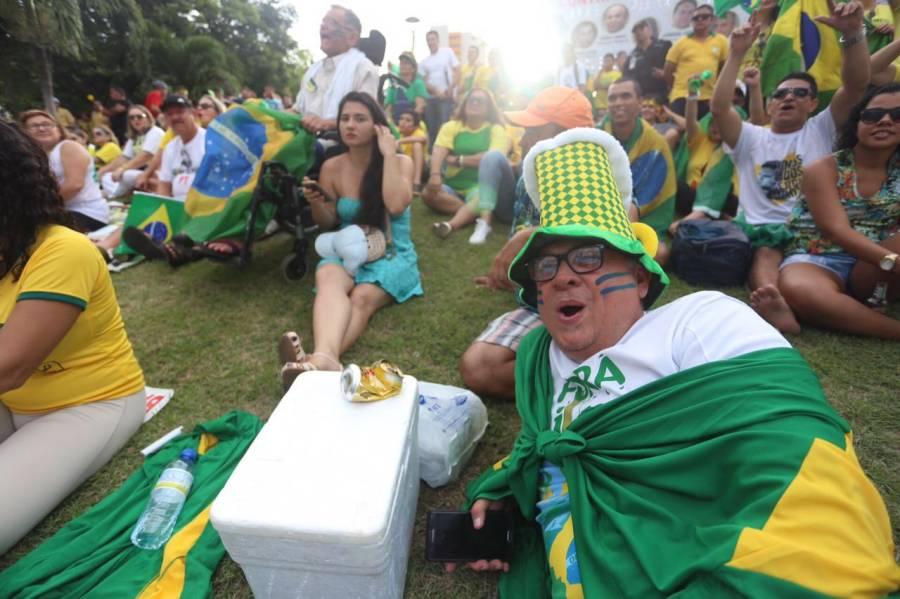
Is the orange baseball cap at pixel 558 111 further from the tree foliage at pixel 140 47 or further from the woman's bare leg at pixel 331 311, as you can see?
the tree foliage at pixel 140 47

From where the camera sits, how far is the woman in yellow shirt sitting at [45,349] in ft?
5.32

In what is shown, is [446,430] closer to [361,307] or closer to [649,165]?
[361,307]

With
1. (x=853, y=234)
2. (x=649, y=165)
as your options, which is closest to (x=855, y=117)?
(x=853, y=234)

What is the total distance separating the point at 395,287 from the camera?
3.35 m

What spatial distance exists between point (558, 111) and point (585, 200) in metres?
1.70

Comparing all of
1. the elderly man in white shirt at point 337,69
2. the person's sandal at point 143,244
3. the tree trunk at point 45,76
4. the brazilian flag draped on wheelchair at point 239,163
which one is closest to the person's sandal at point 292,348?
the brazilian flag draped on wheelchair at point 239,163

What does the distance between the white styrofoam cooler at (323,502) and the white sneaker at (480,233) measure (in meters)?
3.35

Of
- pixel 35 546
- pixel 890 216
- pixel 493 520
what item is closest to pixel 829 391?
pixel 890 216

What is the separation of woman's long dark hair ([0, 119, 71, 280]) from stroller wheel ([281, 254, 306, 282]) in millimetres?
2054

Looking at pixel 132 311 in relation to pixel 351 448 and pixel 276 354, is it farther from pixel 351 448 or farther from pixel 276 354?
pixel 351 448

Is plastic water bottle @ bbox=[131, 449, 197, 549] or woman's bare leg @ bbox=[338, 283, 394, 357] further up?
woman's bare leg @ bbox=[338, 283, 394, 357]

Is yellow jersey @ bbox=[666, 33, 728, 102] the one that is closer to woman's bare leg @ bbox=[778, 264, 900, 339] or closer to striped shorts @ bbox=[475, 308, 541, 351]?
woman's bare leg @ bbox=[778, 264, 900, 339]

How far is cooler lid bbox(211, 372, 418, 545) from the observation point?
43.8 inches

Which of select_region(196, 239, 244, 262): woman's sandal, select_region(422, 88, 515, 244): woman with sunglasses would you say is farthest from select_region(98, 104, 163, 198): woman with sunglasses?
select_region(422, 88, 515, 244): woman with sunglasses
